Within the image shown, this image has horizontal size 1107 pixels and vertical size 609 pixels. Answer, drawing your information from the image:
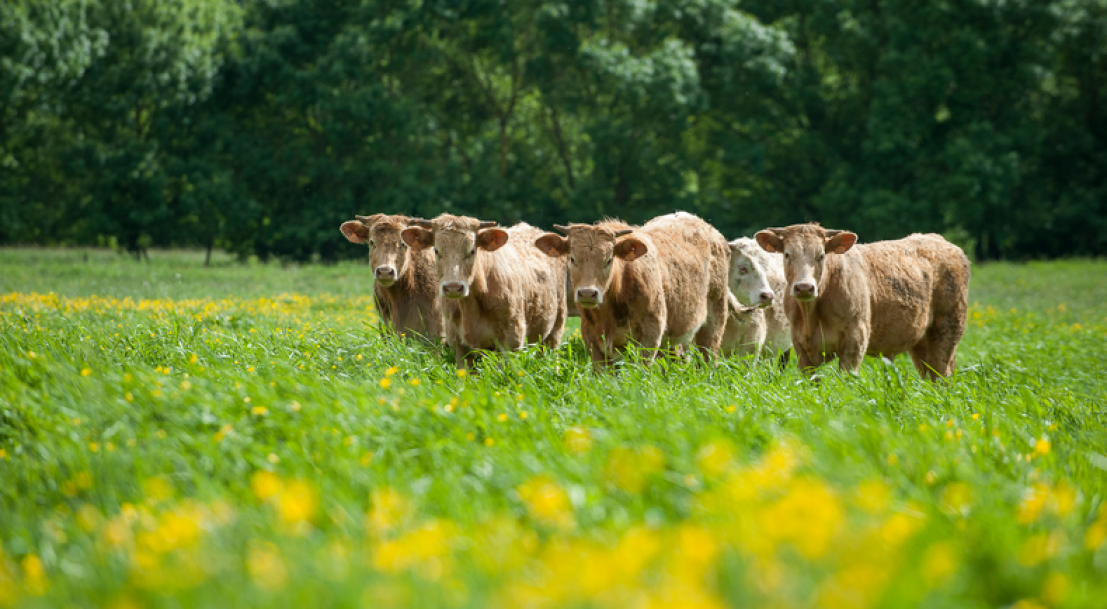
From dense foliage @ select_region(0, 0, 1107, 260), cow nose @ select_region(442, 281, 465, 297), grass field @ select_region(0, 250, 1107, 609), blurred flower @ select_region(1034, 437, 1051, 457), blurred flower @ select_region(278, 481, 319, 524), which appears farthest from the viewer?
dense foliage @ select_region(0, 0, 1107, 260)

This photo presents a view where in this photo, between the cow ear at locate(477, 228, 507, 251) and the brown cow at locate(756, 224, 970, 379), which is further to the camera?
the brown cow at locate(756, 224, 970, 379)

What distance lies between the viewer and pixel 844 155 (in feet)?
118

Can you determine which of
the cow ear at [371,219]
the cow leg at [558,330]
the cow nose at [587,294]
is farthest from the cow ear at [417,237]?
the cow nose at [587,294]

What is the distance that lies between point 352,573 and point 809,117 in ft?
120

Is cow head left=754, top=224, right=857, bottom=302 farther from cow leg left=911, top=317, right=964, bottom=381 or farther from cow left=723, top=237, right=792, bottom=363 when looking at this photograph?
cow leg left=911, top=317, right=964, bottom=381

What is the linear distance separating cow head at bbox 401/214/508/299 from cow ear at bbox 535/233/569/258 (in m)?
0.36

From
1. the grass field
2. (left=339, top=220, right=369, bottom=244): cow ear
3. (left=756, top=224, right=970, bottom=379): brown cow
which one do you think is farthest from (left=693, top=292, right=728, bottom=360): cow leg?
(left=339, top=220, right=369, bottom=244): cow ear

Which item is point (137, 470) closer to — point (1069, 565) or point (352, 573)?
point (352, 573)

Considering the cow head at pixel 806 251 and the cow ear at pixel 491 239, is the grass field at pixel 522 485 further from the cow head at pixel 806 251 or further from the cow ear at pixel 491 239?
the cow ear at pixel 491 239

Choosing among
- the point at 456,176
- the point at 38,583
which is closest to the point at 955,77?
the point at 456,176

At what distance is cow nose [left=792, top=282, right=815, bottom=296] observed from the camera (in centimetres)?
766

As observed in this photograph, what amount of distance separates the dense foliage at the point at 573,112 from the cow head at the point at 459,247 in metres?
23.6

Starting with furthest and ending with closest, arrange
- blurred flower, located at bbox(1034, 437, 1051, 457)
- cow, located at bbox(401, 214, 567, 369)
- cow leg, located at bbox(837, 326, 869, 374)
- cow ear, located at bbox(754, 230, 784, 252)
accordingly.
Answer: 1. cow ear, located at bbox(754, 230, 784, 252)
2. cow leg, located at bbox(837, 326, 869, 374)
3. cow, located at bbox(401, 214, 567, 369)
4. blurred flower, located at bbox(1034, 437, 1051, 457)

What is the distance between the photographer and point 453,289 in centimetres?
729
